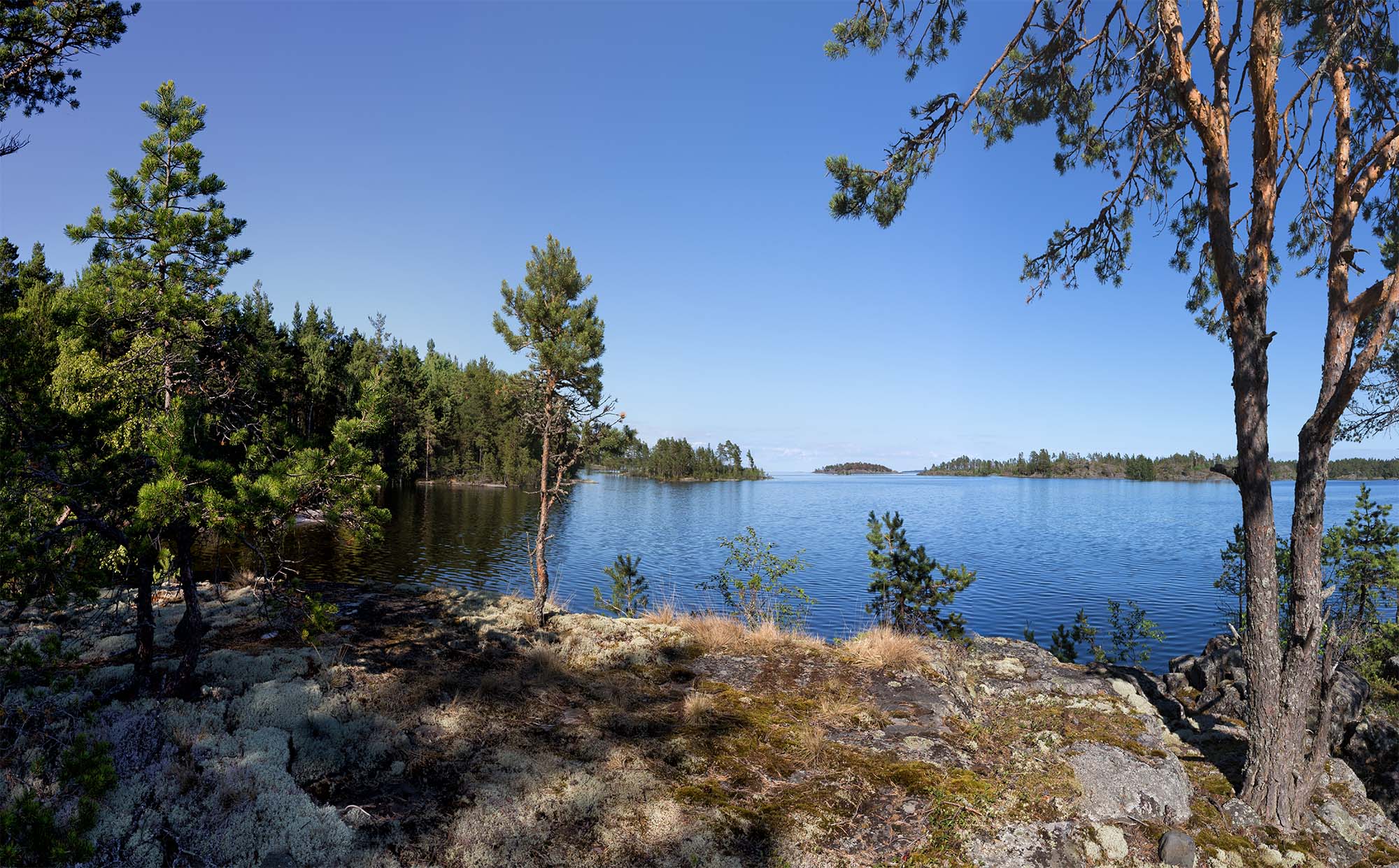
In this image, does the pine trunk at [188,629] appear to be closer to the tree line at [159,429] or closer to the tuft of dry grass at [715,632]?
the tree line at [159,429]

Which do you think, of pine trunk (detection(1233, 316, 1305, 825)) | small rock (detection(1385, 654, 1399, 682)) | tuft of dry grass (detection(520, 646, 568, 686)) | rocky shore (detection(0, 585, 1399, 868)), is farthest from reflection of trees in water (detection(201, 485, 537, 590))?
small rock (detection(1385, 654, 1399, 682))

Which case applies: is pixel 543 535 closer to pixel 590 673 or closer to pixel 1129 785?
pixel 590 673

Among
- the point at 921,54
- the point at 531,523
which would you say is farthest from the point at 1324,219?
the point at 531,523

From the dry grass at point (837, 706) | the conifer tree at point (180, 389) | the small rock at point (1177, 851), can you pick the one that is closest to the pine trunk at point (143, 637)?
the conifer tree at point (180, 389)

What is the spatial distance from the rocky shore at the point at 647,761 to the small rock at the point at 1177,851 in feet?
0.12

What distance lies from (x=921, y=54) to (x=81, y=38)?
42.0 ft

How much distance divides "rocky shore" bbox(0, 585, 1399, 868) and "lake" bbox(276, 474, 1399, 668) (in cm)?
896

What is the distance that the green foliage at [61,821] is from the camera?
372 centimetres

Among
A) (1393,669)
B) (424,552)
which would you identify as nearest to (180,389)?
(1393,669)

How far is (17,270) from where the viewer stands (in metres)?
33.5

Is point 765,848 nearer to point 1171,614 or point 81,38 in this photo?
point 81,38

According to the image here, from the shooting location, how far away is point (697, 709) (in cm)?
845

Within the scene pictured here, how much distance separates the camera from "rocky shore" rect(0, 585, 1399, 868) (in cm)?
529

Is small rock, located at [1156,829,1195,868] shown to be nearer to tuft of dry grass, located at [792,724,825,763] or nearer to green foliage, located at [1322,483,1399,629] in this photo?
tuft of dry grass, located at [792,724,825,763]
